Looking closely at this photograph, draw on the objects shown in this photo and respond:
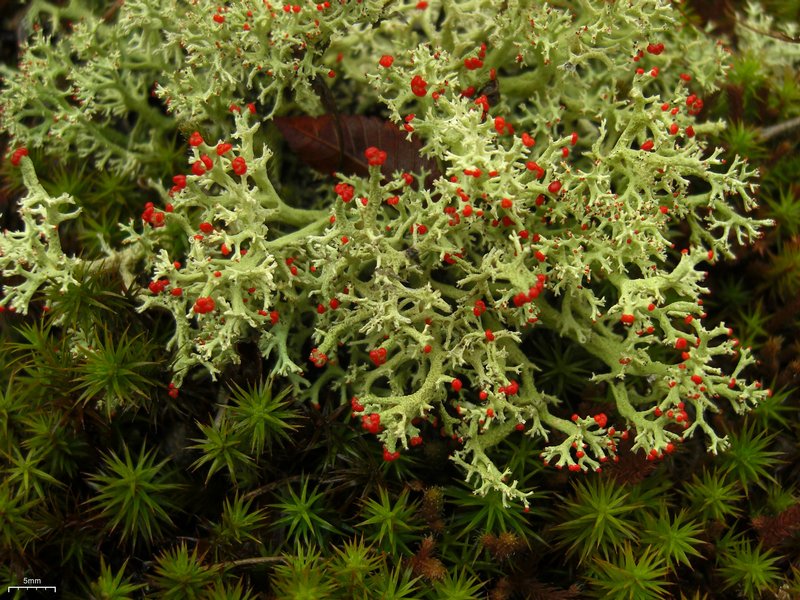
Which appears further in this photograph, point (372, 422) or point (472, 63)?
point (472, 63)

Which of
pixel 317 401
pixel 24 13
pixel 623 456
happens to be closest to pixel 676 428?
pixel 623 456

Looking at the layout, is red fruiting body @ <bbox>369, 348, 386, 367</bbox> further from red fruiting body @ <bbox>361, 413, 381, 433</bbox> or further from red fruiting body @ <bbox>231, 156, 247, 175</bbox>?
red fruiting body @ <bbox>231, 156, 247, 175</bbox>

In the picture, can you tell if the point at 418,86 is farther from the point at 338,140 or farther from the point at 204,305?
the point at 204,305

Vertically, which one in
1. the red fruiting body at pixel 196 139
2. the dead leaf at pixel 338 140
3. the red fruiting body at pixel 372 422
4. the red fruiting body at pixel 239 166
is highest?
the red fruiting body at pixel 196 139

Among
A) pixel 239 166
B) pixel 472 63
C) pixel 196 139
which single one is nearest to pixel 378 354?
pixel 239 166

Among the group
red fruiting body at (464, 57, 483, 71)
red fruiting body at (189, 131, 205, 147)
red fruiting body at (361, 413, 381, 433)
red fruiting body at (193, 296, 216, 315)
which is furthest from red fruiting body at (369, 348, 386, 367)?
red fruiting body at (464, 57, 483, 71)

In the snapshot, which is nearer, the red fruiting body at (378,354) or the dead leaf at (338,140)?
the red fruiting body at (378,354)

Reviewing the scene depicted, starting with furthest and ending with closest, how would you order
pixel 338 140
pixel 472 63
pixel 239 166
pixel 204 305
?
pixel 338 140 < pixel 472 63 < pixel 239 166 < pixel 204 305

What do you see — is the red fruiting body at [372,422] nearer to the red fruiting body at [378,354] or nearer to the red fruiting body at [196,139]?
the red fruiting body at [378,354]

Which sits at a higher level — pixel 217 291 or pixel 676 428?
pixel 217 291

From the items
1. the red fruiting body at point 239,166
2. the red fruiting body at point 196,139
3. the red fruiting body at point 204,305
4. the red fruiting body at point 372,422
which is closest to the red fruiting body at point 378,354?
the red fruiting body at point 372,422

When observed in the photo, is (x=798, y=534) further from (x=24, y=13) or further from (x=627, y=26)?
(x=24, y=13)
